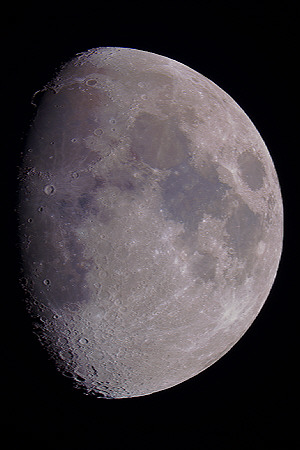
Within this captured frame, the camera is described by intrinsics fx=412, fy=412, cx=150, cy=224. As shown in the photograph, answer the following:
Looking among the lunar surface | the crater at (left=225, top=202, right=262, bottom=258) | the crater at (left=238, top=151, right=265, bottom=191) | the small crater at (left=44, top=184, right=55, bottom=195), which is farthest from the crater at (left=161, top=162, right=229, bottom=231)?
the small crater at (left=44, top=184, right=55, bottom=195)

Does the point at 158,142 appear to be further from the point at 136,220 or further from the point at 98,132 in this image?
the point at 136,220

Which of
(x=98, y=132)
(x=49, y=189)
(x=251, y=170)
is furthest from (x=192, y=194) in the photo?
(x=49, y=189)

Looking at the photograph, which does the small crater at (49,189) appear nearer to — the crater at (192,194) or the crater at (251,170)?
the crater at (192,194)

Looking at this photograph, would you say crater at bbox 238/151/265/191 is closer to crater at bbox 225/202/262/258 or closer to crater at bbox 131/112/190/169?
crater at bbox 225/202/262/258

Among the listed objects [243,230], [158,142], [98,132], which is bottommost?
[243,230]

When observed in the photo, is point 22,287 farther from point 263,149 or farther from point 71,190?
point 263,149

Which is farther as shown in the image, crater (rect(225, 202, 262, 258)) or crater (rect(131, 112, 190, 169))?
crater (rect(225, 202, 262, 258))

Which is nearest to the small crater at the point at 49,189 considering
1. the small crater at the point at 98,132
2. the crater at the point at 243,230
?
the small crater at the point at 98,132
